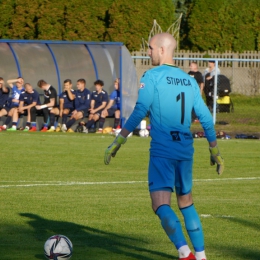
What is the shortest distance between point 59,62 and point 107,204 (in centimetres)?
1571

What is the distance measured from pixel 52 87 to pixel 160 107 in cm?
1788

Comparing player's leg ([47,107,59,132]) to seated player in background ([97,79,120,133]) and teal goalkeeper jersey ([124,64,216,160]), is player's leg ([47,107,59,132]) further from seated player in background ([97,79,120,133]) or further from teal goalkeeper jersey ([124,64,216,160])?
teal goalkeeper jersey ([124,64,216,160])

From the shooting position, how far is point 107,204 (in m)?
11.0

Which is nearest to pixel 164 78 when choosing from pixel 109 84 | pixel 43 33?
pixel 109 84

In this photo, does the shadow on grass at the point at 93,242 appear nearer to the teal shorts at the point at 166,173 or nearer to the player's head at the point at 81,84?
the teal shorts at the point at 166,173

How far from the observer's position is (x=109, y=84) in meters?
26.4

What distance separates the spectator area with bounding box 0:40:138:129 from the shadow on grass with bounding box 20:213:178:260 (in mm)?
16668

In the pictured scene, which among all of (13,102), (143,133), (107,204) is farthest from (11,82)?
(107,204)

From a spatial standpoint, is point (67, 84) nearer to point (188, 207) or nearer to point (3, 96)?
point (3, 96)

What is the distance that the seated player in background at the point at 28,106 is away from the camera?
24.4 m

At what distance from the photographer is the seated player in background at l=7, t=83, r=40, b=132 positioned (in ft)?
80.0

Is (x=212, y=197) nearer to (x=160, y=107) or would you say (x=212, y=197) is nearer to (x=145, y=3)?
(x=160, y=107)

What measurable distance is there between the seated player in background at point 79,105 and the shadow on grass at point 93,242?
14.6 meters

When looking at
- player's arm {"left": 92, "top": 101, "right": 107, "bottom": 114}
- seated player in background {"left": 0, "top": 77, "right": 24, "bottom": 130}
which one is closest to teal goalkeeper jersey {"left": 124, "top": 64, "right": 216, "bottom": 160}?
player's arm {"left": 92, "top": 101, "right": 107, "bottom": 114}
